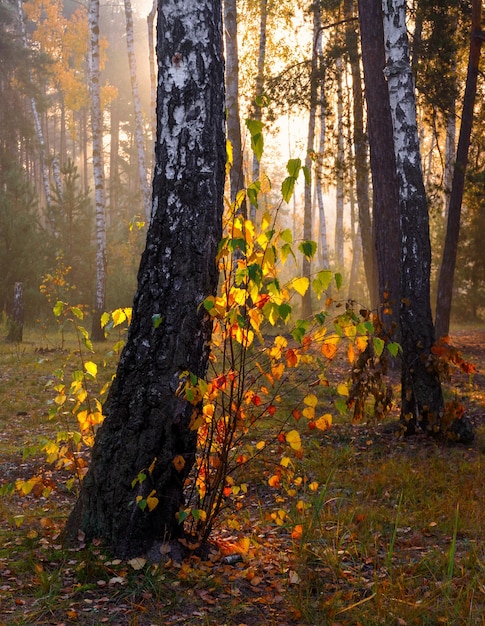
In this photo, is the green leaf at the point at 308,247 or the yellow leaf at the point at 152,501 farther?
the yellow leaf at the point at 152,501

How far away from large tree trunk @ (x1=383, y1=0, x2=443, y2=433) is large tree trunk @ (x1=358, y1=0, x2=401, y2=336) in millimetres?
2766

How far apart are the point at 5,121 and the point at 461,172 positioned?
21.5 m

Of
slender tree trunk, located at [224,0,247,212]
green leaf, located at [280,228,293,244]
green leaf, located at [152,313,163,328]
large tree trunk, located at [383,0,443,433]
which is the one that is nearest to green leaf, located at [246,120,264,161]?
green leaf, located at [280,228,293,244]

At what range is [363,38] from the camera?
957 cm

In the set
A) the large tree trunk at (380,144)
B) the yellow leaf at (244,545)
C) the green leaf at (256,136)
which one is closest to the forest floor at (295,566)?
the yellow leaf at (244,545)

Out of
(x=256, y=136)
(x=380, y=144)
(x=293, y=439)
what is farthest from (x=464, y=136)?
(x=293, y=439)

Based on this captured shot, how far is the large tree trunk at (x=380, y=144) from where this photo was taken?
929cm

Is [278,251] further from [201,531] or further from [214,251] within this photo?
[201,531]

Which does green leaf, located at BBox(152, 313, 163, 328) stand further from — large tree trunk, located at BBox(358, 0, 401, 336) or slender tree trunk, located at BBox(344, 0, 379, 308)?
slender tree trunk, located at BBox(344, 0, 379, 308)

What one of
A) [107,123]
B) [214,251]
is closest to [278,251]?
[214,251]

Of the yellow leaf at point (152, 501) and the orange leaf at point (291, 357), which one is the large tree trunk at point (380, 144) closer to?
the orange leaf at point (291, 357)

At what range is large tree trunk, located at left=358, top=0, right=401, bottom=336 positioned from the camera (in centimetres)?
929

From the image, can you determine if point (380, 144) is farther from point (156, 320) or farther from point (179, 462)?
point (179, 462)

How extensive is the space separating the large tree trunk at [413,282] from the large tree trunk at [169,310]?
3190 mm
